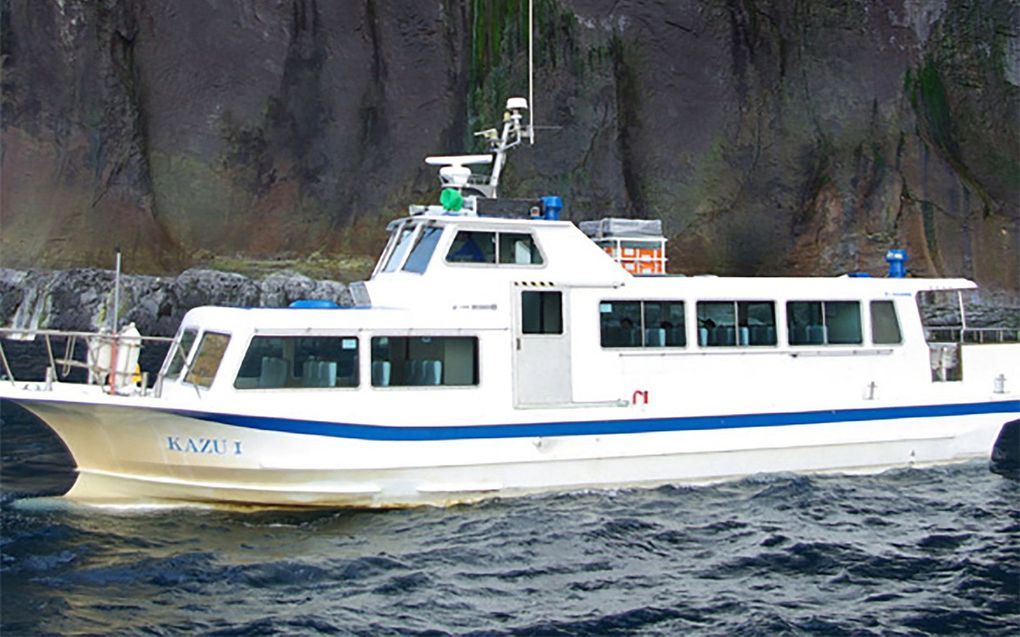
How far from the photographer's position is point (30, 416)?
19156mm

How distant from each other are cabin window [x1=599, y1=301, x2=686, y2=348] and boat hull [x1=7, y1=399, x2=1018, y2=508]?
1.01m

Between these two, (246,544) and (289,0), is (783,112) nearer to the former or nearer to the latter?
(289,0)

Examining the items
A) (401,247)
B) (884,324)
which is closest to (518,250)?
(401,247)

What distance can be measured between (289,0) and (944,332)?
3421cm

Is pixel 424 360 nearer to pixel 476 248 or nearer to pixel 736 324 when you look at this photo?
pixel 476 248

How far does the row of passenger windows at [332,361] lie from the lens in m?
11.2

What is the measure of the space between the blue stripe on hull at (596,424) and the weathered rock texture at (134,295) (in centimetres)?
2350

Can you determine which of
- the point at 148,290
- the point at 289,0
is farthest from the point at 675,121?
the point at 148,290

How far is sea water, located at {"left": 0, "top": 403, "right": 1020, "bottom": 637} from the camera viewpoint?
8.70 meters

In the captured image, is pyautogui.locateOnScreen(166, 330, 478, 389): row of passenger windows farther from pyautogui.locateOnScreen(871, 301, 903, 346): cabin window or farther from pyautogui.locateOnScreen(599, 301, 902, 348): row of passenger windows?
pyautogui.locateOnScreen(871, 301, 903, 346): cabin window

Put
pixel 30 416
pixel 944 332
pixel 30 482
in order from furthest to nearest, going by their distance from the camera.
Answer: pixel 30 416
pixel 944 332
pixel 30 482

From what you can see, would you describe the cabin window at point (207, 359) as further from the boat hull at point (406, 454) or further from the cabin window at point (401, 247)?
the cabin window at point (401, 247)

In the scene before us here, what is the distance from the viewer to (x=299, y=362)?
447 inches

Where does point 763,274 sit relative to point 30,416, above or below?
above
